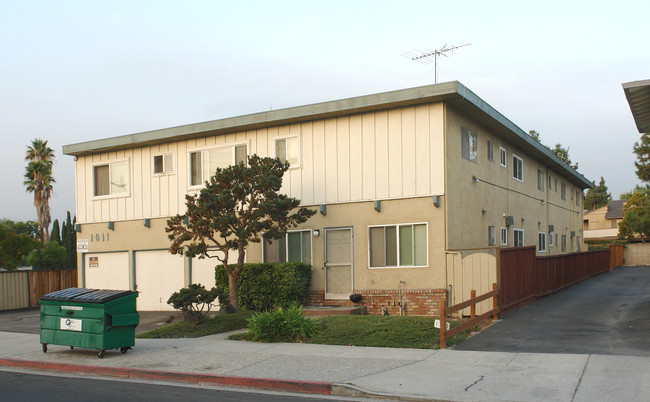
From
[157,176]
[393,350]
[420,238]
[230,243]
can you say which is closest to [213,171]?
[157,176]

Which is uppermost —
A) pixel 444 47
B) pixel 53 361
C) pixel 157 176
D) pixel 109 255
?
pixel 444 47

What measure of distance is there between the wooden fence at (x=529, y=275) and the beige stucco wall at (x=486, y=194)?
1.51 metres

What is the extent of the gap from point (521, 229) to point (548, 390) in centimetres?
1537

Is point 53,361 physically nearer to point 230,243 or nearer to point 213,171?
point 230,243

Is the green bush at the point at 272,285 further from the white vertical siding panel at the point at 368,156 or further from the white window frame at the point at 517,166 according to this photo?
the white window frame at the point at 517,166

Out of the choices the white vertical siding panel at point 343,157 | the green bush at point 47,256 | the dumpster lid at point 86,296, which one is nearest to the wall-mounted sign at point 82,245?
the white vertical siding panel at point 343,157

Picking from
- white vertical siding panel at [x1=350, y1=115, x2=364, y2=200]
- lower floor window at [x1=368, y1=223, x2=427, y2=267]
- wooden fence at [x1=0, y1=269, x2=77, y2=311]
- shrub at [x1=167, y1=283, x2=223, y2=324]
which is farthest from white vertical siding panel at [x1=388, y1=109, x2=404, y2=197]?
wooden fence at [x1=0, y1=269, x2=77, y2=311]

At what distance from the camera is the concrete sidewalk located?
8383 mm

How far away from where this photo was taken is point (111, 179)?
2262cm

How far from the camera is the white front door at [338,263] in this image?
17562mm

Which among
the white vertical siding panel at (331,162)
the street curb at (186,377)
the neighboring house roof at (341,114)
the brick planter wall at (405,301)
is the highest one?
the neighboring house roof at (341,114)

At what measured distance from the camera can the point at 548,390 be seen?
8.27 metres

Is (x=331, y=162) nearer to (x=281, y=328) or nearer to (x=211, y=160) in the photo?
(x=211, y=160)

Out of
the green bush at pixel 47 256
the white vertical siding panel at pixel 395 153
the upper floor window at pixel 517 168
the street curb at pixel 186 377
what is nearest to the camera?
the street curb at pixel 186 377
